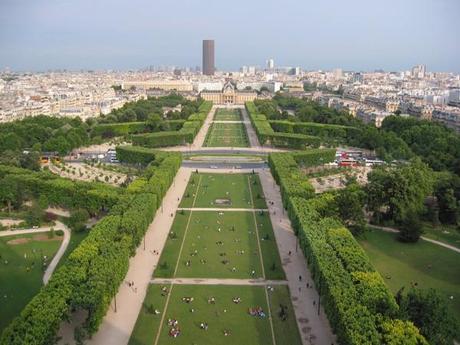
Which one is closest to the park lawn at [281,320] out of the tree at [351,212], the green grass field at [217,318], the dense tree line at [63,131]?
the green grass field at [217,318]

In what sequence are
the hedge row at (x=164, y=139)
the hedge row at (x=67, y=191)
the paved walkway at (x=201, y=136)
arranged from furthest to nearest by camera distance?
the paved walkway at (x=201, y=136) < the hedge row at (x=164, y=139) < the hedge row at (x=67, y=191)

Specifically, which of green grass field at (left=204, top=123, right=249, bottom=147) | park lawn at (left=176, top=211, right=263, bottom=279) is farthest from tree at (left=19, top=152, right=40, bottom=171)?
green grass field at (left=204, top=123, right=249, bottom=147)

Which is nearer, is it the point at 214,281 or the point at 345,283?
the point at 345,283

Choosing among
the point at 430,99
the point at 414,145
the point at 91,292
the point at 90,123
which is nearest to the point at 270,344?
the point at 91,292

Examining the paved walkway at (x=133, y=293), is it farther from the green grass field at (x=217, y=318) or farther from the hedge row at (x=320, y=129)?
the hedge row at (x=320, y=129)

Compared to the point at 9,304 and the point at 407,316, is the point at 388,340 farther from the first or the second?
the point at 9,304

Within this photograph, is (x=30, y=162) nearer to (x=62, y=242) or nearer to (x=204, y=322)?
(x=62, y=242)

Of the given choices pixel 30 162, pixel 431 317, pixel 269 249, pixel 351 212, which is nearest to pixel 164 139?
pixel 30 162
